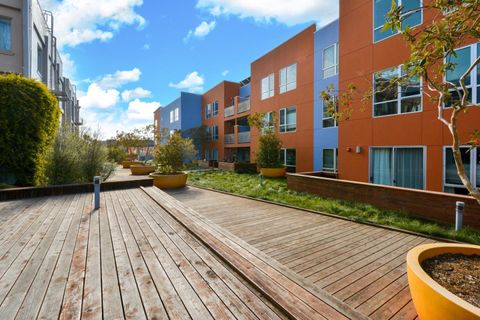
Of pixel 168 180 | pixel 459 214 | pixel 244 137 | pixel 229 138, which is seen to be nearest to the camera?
pixel 459 214

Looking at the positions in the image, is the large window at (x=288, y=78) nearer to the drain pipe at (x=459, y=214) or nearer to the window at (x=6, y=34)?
the drain pipe at (x=459, y=214)

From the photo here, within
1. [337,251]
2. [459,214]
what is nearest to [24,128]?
[337,251]

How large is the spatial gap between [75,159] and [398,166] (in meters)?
11.9

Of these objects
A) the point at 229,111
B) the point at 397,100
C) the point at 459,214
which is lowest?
the point at 459,214

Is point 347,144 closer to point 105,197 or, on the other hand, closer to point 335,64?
point 335,64

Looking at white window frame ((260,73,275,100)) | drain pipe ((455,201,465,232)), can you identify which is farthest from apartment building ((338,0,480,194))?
white window frame ((260,73,275,100))

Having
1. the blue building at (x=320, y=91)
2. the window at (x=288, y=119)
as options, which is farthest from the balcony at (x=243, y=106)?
the blue building at (x=320, y=91)

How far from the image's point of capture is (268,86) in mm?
18094

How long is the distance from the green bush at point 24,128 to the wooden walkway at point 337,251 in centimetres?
551

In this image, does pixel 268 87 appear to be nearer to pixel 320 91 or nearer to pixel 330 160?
pixel 320 91

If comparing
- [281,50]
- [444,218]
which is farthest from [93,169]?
[281,50]

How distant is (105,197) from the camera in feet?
21.6

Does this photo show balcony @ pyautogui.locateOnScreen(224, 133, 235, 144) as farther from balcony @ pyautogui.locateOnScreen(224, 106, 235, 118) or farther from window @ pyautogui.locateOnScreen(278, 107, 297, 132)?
window @ pyautogui.locateOnScreen(278, 107, 297, 132)

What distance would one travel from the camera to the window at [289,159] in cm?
1560
